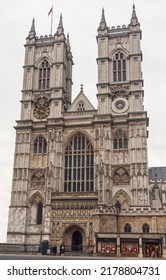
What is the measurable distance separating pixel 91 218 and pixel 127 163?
8608 millimetres

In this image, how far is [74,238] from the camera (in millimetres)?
41656

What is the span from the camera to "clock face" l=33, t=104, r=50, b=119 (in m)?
49.1

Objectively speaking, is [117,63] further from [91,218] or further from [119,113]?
[91,218]

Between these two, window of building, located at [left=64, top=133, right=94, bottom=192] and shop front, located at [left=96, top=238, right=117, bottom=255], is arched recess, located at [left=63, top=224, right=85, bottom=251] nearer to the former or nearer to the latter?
window of building, located at [left=64, top=133, right=94, bottom=192]

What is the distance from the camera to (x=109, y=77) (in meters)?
48.8

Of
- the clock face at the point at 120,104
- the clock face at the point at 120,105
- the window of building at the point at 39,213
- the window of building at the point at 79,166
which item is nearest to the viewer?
the window of building at the point at 39,213

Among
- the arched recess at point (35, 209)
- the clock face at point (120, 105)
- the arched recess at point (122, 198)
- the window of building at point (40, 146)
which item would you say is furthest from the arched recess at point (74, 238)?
the clock face at point (120, 105)

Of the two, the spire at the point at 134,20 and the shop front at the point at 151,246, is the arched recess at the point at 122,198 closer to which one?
the shop front at the point at 151,246

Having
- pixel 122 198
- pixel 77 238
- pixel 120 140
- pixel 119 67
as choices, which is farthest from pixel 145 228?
pixel 119 67

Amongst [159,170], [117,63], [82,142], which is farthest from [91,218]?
[159,170]

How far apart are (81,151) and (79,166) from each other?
215 centimetres

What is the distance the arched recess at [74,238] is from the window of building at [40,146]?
1167 centimetres

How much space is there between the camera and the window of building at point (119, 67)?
4878 cm

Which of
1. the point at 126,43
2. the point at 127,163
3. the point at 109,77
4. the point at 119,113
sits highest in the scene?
the point at 126,43
